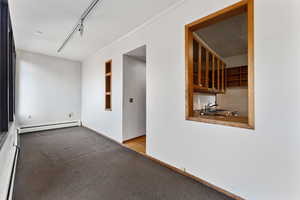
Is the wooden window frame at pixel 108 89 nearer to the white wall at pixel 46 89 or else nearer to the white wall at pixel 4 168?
the white wall at pixel 46 89

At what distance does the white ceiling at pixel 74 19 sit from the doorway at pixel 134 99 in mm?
706

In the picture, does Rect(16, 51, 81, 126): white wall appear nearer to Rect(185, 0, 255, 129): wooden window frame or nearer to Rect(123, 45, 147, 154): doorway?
Rect(123, 45, 147, 154): doorway

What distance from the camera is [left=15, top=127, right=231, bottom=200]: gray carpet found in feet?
5.38

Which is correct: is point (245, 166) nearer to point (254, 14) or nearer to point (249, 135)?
point (249, 135)

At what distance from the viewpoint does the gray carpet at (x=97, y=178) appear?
1.64 meters

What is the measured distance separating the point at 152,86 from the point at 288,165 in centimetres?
207

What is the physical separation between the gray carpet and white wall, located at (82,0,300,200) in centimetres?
28

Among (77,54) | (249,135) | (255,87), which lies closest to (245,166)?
(249,135)

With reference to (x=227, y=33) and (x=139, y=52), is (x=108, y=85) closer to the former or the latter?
(x=139, y=52)

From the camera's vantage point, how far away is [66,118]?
5.22 m

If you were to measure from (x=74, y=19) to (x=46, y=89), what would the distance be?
339 cm

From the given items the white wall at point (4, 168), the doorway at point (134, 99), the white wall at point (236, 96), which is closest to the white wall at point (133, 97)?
the doorway at point (134, 99)

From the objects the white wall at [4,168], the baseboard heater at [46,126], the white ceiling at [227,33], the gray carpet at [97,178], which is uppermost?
the white ceiling at [227,33]

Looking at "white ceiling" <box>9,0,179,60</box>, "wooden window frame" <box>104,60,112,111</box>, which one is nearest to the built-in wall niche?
"wooden window frame" <box>104,60,112,111</box>
